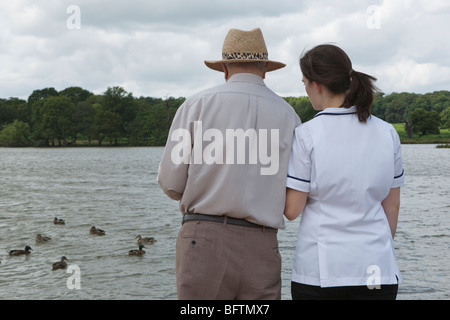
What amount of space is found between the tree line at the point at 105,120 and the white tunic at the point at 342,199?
10329 centimetres

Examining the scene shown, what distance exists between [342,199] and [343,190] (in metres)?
0.04

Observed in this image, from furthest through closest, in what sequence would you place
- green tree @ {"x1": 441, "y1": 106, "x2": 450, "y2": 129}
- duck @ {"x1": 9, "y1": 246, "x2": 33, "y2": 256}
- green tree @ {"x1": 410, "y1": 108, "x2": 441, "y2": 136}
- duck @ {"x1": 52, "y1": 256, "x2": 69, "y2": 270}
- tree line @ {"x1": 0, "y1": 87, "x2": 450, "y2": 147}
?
green tree @ {"x1": 441, "y1": 106, "x2": 450, "y2": 129}
tree line @ {"x1": 0, "y1": 87, "x2": 450, "y2": 147}
green tree @ {"x1": 410, "y1": 108, "x2": 441, "y2": 136}
duck @ {"x1": 9, "y1": 246, "x2": 33, "y2": 256}
duck @ {"x1": 52, "y1": 256, "x2": 69, "y2": 270}

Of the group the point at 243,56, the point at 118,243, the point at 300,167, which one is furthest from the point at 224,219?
the point at 118,243

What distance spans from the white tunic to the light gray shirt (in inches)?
7.1

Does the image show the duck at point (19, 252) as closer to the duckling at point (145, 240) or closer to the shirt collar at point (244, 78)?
the duckling at point (145, 240)

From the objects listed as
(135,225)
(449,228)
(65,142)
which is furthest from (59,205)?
(65,142)

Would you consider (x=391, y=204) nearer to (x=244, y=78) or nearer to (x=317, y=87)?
(x=317, y=87)

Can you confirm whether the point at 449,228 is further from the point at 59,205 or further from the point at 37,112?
the point at 37,112

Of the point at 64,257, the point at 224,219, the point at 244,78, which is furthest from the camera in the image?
the point at 64,257

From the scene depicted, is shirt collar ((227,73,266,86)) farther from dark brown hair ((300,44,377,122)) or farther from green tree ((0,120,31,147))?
green tree ((0,120,31,147))

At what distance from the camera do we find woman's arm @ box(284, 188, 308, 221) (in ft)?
9.04

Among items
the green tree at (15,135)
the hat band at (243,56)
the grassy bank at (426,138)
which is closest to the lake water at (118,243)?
the hat band at (243,56)

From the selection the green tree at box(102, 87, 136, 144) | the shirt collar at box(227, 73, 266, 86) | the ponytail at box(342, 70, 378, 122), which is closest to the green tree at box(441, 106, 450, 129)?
the green tree at box(102, 87, 136, 144)

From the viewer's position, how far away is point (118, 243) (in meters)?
13.7
